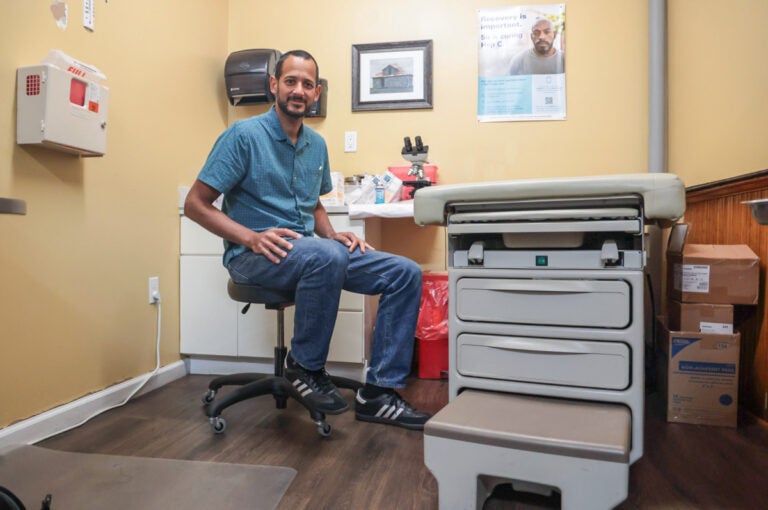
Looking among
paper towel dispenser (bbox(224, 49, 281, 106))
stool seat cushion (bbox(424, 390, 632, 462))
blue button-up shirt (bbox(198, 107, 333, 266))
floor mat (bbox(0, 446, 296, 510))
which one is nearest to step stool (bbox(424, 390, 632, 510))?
stool seat cushion (bbox(424, 390, 632, 462))

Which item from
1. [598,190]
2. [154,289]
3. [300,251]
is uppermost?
[598,190]

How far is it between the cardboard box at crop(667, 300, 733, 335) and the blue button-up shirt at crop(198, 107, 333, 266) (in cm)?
129

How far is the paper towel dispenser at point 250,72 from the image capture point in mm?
2369

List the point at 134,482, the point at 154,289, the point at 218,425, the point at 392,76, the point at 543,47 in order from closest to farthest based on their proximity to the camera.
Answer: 1. the point at 134,482
2. the point at 218,425
3. the point at 154,289
4. the point at 543,47
5. the point at 392,76

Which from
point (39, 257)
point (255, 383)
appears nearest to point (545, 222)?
point (255, 383)

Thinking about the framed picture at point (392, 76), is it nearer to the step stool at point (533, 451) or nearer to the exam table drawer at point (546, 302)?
the exam table drawer at point (546, 302)

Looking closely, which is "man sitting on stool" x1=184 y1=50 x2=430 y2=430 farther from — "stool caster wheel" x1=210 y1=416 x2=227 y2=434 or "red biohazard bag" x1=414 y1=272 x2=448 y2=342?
"red biohazard bag" x1=414 y1=272 x2=448 y2=342

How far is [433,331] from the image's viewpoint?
207 centimetres

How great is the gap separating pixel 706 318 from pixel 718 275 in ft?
0.47

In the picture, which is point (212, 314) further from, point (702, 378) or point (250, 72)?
point (702, 378)

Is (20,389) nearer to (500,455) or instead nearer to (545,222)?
(500,455)

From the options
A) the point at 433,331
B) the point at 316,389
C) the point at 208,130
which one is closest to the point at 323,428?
the point at 316,389

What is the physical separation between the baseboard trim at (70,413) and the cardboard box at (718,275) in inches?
78.7

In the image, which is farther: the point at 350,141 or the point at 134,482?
the point at 350,141
